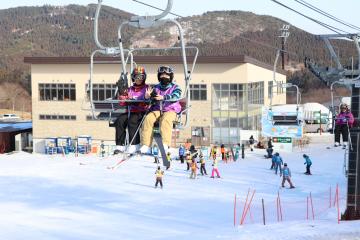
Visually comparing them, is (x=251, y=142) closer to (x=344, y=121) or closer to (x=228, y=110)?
(x=228, y=110)

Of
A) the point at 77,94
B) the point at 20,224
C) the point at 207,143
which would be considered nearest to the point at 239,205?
the point at 20,224

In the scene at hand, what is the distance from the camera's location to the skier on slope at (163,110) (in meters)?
7.79

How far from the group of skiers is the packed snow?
5.28 meters

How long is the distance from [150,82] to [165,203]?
60.3ft

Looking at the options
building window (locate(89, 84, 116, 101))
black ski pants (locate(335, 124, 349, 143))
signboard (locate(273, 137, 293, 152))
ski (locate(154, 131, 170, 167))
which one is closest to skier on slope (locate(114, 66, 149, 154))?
ski (locate(154, 131, 170, 167))

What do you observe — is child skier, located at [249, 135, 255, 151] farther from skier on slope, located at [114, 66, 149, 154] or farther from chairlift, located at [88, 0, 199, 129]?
skier on slope, located at [114, 66, 149, 154]

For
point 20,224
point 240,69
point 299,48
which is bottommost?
point 20,224

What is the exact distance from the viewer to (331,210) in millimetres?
16016

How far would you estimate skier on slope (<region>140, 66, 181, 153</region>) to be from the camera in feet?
25.5

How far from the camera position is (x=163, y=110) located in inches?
314

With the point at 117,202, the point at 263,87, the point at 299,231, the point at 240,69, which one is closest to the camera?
the point at 299,231

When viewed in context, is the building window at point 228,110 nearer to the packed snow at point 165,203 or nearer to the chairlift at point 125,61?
the packed snow at point 165,203

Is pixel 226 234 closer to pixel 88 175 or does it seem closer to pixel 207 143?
pixel 88 175

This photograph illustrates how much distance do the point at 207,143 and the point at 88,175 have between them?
12.3 metres
